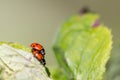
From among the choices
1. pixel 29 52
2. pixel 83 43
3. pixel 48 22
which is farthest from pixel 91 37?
pixel 48 22

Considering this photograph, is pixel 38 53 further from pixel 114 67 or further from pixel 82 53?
pixel 114 67

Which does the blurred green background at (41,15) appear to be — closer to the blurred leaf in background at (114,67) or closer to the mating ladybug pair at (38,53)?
the blurred leaf in background at (114,67)

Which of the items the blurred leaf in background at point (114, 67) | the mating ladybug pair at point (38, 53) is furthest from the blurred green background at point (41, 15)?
the mating ladybug pair at point (38, 53)

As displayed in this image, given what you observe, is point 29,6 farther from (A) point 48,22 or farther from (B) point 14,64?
(B) point 14,64

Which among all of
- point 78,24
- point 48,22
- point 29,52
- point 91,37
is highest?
point 29,52

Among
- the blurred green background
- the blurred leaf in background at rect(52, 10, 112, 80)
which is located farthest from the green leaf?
the blurred green background

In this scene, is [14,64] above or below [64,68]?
above

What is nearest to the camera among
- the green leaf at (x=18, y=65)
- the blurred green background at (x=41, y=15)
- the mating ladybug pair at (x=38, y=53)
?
the green leaf at (x=18, y=65)
